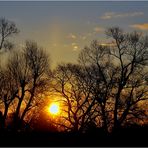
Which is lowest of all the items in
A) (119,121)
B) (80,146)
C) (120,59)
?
(80,146)

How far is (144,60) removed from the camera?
4434 centimetres

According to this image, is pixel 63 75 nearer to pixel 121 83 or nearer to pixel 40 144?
pixel 121 83

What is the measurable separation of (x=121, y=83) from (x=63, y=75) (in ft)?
Answer: 31.0

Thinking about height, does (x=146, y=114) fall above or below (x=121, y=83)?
below

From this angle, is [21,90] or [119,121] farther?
[21,90]

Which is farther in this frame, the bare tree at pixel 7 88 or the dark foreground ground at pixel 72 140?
the bare tree at pixel 7 88

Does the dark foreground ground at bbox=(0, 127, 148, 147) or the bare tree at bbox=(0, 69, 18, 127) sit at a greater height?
the bare tree at bbox=(0, 69, 18, 127)

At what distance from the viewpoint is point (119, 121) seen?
42875mm

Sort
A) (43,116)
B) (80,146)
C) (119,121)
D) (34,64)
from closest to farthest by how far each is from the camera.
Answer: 1. (80,146)
2. (119,121)
3. (34,64)
4. (43,116)

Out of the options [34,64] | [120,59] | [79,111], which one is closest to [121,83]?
[120,59]

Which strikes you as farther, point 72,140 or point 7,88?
point 7,88

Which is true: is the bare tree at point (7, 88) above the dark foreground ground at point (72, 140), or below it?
above

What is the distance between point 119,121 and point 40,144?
52.7ft

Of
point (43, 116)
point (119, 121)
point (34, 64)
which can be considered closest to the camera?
point (119, 121)
